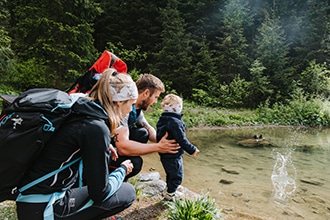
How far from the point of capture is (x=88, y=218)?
178 cm

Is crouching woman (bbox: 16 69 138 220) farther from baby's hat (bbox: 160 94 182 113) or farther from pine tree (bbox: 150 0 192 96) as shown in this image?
pine tree (bbox: 150 0 192 96)

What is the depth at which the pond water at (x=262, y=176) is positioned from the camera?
3.91 metres

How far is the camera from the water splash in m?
4.44

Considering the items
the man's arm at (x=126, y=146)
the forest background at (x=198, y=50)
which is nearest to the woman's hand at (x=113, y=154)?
the man's arm at (x=126, y=146)

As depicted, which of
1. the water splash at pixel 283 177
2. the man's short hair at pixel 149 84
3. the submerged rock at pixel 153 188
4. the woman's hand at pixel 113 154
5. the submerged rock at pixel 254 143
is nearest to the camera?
the woman's hand at pixel 113 154

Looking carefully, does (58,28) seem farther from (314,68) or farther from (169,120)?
(314,68)

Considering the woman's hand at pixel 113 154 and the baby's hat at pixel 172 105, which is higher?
the baby's hat at pixel 172 105

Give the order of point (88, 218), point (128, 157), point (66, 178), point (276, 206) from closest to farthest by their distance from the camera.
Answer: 1. point (66, 178)
2. point (88, 218)
3. point (128, 157)
4. point (276, 206)

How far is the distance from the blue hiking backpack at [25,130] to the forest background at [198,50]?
9175mm

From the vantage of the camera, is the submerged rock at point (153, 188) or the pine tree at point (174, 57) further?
the pine tree at point (174, 57)

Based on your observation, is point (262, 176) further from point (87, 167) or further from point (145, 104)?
point (87, 167)

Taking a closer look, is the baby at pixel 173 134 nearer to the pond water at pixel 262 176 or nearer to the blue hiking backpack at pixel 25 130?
the pond water at pixel 262 176

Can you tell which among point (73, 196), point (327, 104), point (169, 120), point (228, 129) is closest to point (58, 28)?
point (228, 129)

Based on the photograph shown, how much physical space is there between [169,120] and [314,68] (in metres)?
15.5
